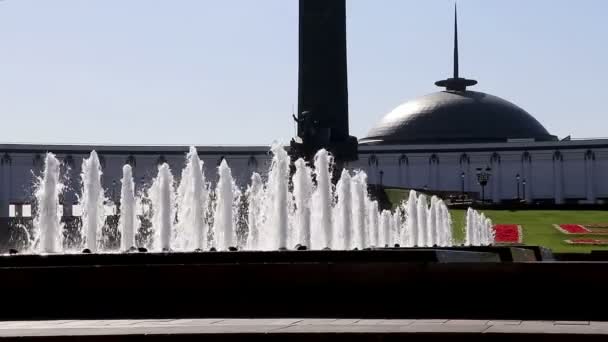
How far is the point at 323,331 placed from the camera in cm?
933

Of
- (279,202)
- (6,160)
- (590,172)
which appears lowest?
(279,202)

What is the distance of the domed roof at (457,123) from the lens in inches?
4840

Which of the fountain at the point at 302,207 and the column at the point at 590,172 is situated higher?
the column at the point at 590,172

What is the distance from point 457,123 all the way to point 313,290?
113m

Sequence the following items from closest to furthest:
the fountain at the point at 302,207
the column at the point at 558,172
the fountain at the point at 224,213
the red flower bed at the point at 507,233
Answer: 1. the fountain at the point at 224,213
2. the fountain at the point at 302,207
3. the red flower bed at the point at 507,233
4. the column at the point at 558,172

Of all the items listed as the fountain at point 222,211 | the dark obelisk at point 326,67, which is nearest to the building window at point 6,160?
the dark obelisk at point 326,67

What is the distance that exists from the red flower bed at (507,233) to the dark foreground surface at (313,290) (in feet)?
89.0

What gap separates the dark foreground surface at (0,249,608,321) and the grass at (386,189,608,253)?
74.5 feet

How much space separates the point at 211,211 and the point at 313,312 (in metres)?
48.5

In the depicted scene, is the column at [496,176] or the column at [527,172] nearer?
the column at [527,172]

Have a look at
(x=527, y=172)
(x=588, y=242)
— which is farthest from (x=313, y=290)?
(x=527, y=172)

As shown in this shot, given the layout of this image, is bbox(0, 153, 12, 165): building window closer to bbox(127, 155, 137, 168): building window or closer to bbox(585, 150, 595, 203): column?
bbox(127, 155, 137, 168): building window

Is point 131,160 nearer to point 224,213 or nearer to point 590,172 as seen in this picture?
point 590,172

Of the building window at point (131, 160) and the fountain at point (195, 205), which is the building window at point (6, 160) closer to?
the building window at point (131, 160)
